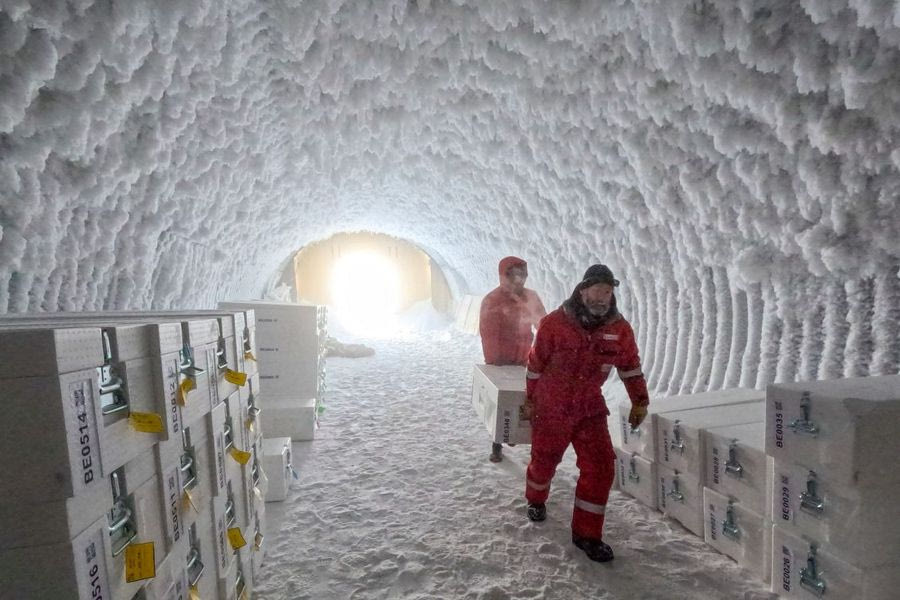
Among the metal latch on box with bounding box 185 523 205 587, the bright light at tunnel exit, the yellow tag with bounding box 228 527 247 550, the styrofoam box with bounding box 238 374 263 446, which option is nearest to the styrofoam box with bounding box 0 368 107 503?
the metal latch on box with bounding box 185 523 205 587

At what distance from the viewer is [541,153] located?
455 cm

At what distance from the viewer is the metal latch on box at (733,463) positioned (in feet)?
7.74

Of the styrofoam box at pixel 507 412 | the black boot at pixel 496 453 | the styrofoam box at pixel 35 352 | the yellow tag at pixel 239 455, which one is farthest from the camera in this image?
the black boot at pixel 496 453

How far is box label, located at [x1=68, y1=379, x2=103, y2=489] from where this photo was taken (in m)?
1.08

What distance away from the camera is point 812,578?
1.94m

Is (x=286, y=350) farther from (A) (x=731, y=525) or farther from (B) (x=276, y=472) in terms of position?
(A) (x=731, y=525)

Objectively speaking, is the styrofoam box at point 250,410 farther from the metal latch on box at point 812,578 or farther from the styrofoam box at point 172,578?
the metal latch on box at point 812,578

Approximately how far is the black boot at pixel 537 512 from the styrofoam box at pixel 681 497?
2.44 feet

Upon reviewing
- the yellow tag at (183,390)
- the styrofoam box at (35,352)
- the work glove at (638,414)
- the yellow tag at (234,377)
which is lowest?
the work glove at (638,414)

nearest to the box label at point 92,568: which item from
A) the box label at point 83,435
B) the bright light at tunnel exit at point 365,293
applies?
the box label at point 83,435

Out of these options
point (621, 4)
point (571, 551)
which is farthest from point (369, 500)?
point (621, 4)

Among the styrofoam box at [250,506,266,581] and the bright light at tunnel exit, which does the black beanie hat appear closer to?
the styrofoam box at [250,506,266,581]

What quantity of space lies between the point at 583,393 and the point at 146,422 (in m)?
2.06

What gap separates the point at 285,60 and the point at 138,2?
4.22ft
